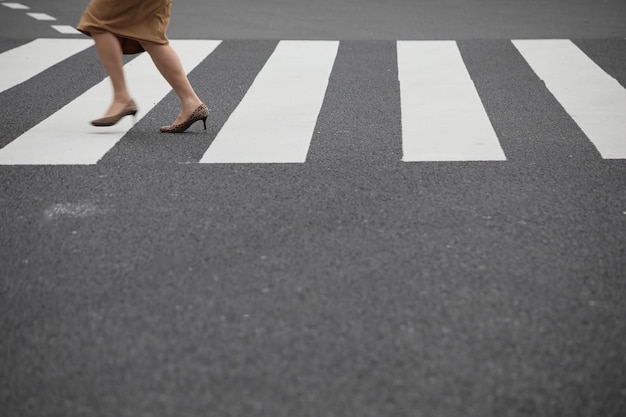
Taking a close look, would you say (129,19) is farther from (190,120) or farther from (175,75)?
(190,120)

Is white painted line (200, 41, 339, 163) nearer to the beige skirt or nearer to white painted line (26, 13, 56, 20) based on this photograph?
the beige skirt

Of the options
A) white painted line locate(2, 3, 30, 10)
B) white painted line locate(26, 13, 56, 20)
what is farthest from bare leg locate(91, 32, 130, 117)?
white painted line locate(2, 3, 30, 10)

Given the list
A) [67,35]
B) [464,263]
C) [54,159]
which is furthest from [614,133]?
[67,35]

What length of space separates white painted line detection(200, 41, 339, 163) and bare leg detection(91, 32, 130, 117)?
25.3 inches

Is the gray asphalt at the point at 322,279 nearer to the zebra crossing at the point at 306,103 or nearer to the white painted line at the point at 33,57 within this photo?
the zebra crossing at the point at 306,103

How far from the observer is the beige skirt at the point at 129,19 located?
17.4 ft

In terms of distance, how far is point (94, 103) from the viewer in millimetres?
6246

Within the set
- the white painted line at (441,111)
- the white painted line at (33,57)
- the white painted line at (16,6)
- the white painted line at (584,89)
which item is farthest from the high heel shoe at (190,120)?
the white painted line at (16,6)

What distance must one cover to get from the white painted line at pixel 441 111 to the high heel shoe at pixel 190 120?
3.90 ft

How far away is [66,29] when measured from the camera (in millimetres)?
9461

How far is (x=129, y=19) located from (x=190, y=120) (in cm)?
68

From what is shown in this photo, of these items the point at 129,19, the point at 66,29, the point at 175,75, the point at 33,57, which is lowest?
the point at 66,29

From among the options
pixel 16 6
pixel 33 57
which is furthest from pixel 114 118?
pixel 16 6

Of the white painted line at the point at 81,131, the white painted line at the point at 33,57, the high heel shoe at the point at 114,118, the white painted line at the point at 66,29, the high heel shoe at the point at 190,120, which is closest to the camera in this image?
the white painted line at the point at 81,131
